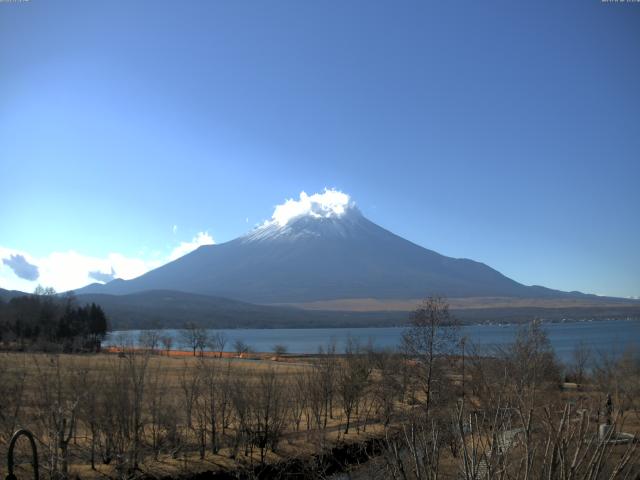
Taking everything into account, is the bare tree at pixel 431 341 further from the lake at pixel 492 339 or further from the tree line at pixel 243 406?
the lake at pixel 492 339

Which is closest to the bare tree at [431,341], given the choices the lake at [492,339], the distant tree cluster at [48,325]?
the lake at [492,339]

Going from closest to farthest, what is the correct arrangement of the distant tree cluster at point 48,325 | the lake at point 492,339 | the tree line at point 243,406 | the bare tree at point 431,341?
the tree line at point 243,406, the bare tree at point 431,341, the lake at point 492,339, the distant tree cluster at point 48,325

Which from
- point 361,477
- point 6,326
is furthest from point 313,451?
point 6,326

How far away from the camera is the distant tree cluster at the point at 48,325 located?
221 ft

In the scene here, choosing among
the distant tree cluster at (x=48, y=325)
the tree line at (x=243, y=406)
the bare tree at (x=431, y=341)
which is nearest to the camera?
the tree line at (x=243, y=406)

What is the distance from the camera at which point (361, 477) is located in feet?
64.5

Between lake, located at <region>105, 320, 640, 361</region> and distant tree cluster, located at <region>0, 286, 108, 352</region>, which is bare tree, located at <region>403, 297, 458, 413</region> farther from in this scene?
distant tree cluster, located at <region>0, 286, 108, 352</region>

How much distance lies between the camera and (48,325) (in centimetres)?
7350

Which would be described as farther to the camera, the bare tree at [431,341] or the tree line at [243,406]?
the bare tree at [431,341]

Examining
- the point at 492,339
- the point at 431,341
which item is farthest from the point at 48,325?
the point at 431,341

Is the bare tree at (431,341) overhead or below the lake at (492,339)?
overhead

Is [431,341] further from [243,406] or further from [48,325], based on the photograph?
[48,325]

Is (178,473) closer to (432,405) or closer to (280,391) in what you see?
(280,391)

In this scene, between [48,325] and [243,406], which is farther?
[48,325]
